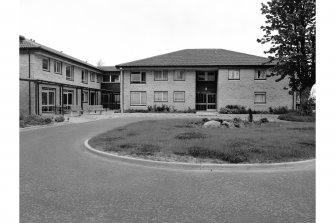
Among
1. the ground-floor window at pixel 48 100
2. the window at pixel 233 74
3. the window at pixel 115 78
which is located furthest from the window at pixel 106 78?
the window at pixel 233 74

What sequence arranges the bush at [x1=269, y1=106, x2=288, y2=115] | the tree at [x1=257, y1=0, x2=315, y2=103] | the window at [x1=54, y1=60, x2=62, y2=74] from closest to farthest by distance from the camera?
the tree at [x1=257, y1=0, x2=315, y2=103], the window at [x1=54, y1=60, x2=62, y2=74], the bush at [x1=269, y1=106, x2=288, y2=115]

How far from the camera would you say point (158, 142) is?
9.11 m

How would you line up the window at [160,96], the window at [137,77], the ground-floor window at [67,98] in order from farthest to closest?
the window at [137,77] < the window at [160,96] < the ground-floor window at [67,98]

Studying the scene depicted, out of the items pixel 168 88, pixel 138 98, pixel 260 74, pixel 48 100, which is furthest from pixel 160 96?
pixel 48 100

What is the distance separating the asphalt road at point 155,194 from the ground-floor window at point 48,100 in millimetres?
19122

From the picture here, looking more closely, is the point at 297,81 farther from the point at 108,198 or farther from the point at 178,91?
the point at 108,198

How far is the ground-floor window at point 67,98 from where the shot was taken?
2817 cm

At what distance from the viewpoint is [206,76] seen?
107 ft

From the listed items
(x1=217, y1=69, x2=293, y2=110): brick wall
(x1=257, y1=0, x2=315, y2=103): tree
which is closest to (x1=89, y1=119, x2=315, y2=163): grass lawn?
(x1=257, y1=0, x2=315, y2=103): tree

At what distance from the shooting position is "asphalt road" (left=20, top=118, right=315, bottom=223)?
→ 12.4 feet

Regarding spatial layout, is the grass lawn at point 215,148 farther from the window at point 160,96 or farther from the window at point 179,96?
the window at point 160,96

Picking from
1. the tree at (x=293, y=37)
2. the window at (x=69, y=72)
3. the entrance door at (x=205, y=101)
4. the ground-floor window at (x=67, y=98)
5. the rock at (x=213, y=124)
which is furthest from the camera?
the entrance door at (x=205, y=101)

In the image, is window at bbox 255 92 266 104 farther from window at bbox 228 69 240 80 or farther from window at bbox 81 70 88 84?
window at bbox 81 70 88 84

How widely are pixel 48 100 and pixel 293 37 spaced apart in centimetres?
2354
